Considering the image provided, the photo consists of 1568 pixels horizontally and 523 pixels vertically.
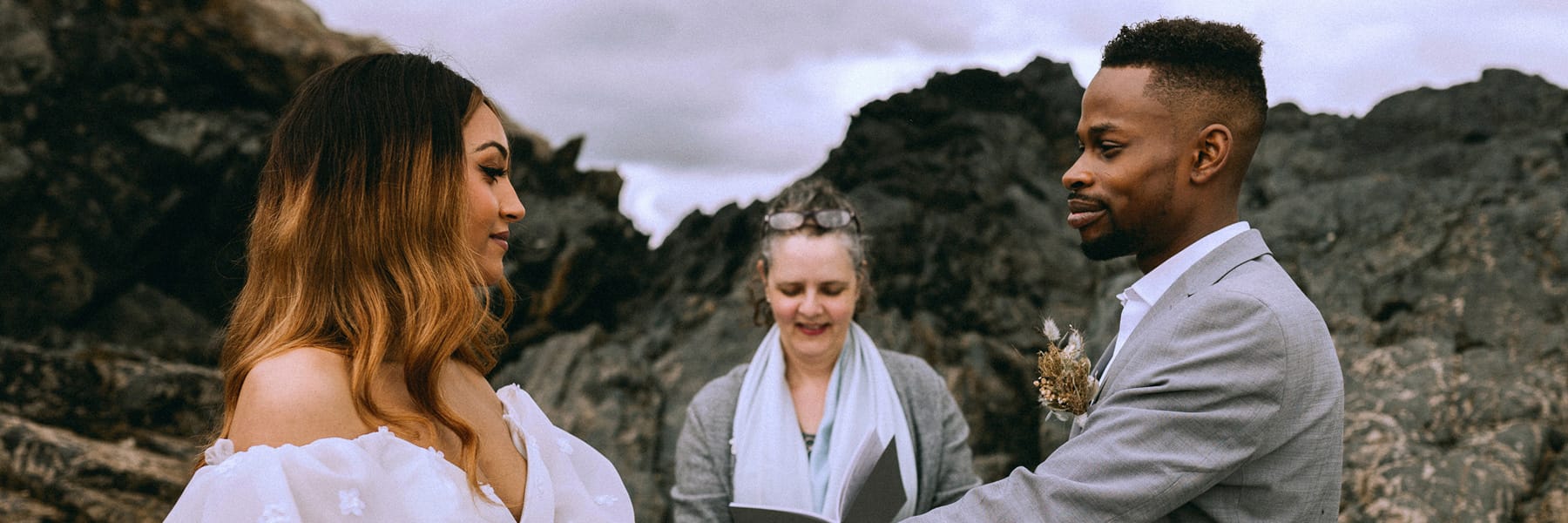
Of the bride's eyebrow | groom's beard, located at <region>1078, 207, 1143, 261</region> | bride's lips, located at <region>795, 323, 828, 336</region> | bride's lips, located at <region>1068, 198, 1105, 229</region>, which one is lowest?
bride's lips, located at <region>795, 323, 828, 336</region>

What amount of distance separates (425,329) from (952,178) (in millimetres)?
4909

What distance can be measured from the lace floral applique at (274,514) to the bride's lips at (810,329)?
2397mm

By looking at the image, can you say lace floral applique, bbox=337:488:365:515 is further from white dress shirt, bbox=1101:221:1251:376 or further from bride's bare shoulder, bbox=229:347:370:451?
white dress shirt, bbox=1101:221:1251:376

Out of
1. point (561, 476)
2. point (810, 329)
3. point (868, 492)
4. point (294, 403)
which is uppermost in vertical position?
point (294, 403)

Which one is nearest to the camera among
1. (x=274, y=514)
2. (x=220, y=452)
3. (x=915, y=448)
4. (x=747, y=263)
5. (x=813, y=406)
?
(x=274, y=514)

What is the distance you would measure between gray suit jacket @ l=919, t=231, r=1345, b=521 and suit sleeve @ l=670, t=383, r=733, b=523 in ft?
5.89

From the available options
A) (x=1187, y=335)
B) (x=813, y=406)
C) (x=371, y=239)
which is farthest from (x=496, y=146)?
(x=813, y=406)

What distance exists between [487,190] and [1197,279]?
144cm

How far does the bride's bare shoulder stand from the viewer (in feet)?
5.48

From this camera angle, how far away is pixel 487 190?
2.04 meters

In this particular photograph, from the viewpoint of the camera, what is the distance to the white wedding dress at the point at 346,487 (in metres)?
1.64

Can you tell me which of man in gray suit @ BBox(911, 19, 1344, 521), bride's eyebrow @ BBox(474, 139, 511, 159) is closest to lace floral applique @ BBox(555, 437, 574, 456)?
bride's eyebrow @ BBox(474, 139, 511, 159)

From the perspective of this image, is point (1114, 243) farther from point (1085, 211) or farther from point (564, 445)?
point (564, 445)

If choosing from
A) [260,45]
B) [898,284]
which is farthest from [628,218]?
[260,45]
